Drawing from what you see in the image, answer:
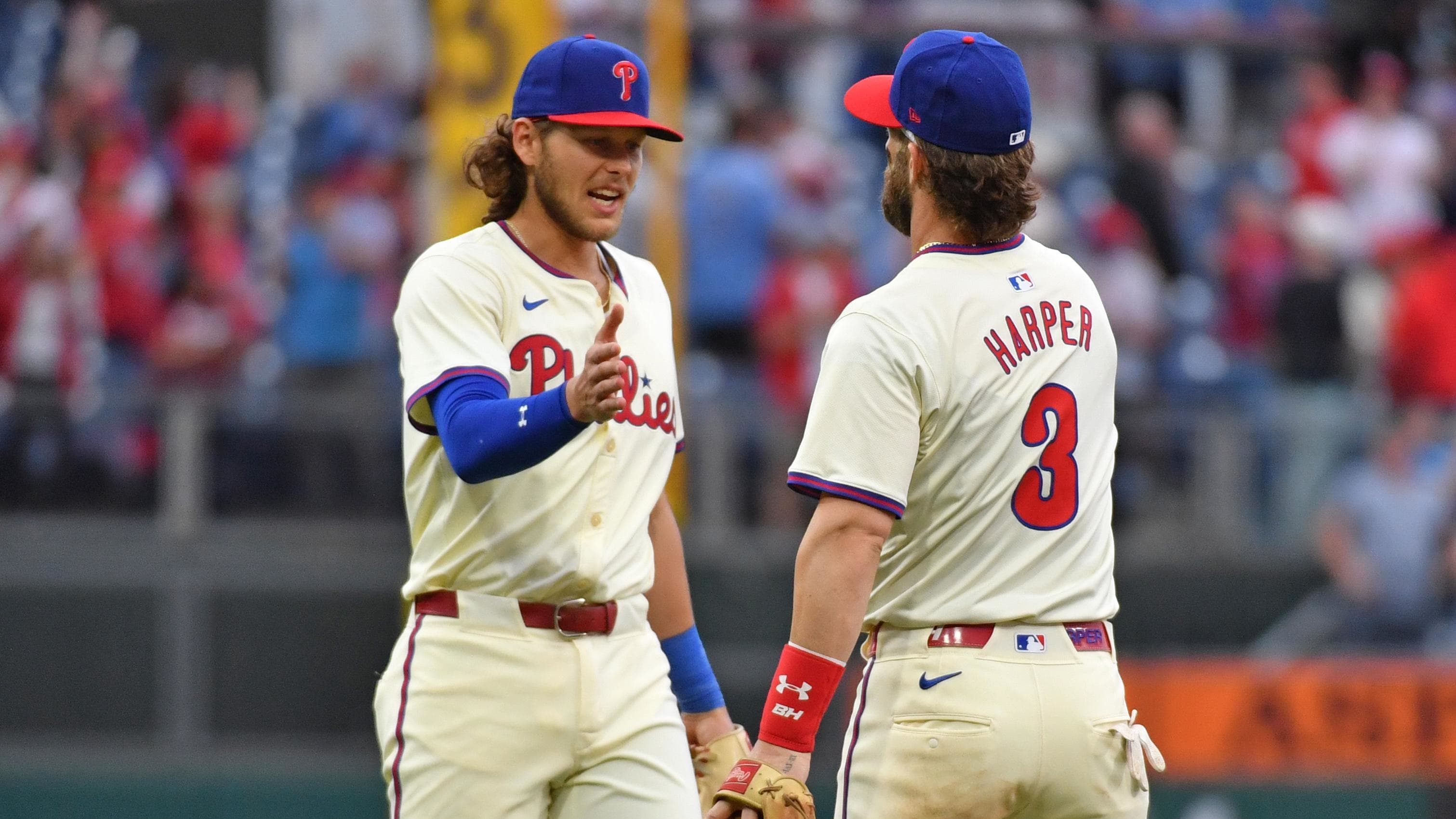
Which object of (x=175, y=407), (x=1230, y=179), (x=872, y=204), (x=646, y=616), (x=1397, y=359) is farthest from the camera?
(x=1230, y=179)

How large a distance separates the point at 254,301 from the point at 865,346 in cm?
695

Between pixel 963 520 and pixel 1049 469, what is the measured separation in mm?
203

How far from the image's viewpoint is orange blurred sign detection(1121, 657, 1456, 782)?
995 centimetres

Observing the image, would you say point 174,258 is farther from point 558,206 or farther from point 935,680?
point 935,680

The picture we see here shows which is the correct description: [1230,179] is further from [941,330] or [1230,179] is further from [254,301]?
[941,330]

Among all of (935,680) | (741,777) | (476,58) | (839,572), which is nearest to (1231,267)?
(476,58)

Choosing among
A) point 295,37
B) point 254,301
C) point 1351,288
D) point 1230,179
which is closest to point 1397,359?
point 1351,288

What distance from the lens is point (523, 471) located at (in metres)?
4.14

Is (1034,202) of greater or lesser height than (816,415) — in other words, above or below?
above

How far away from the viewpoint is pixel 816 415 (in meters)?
3.93

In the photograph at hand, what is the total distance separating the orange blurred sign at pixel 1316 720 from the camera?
995 cm

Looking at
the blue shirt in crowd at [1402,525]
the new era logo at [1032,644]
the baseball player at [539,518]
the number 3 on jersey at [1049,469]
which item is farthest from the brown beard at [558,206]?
the blue shirt in crowd at [1402,525]

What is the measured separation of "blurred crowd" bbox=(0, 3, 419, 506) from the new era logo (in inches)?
227

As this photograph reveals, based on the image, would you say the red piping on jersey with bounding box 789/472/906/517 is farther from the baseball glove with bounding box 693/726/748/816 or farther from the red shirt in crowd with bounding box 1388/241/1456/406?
the red shirt in crowd with bounding box 1388/241/1456/406
